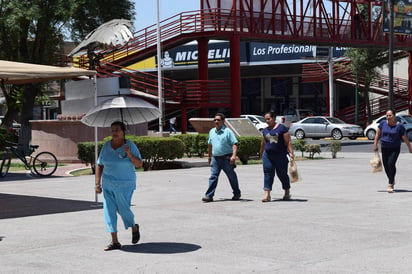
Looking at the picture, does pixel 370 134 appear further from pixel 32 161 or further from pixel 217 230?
pixel 217 230

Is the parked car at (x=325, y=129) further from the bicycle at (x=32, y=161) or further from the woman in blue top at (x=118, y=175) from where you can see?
the woman in blue top at (x=118, y=175)

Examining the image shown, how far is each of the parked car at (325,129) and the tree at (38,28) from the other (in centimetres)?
1279

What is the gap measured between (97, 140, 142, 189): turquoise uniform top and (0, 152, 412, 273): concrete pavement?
0.80m

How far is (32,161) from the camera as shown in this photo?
2220cm

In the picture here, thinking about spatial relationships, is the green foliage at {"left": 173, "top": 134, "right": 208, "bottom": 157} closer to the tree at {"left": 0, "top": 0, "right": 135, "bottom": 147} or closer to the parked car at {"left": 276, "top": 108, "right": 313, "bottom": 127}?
the tree at {"left": 0, "top": 0, "right": 135, "bottom": 147}

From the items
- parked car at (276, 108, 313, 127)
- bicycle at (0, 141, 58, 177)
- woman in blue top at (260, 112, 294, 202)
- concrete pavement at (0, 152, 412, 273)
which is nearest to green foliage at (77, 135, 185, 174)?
bicycle at (0, 141, 58, 177)

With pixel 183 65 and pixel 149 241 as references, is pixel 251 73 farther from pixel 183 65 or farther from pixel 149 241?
pixel 149 241

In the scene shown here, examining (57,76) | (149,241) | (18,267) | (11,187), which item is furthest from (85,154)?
(18,267)

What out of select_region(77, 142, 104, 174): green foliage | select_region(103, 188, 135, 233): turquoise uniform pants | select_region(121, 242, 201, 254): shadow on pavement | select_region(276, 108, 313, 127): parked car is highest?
select_region(276, 108, 313, 127): parked car

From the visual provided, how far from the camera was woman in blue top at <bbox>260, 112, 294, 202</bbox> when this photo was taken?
14875 mm

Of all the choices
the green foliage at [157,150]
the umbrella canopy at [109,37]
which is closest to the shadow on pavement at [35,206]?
the green foliage at [157,150]

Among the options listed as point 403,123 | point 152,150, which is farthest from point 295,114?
point 152,150

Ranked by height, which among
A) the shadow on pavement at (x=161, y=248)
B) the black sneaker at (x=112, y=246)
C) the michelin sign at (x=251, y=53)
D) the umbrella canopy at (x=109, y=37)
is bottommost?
the shadow on pavement at (x=161, y=248)

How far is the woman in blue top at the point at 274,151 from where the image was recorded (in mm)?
14875
